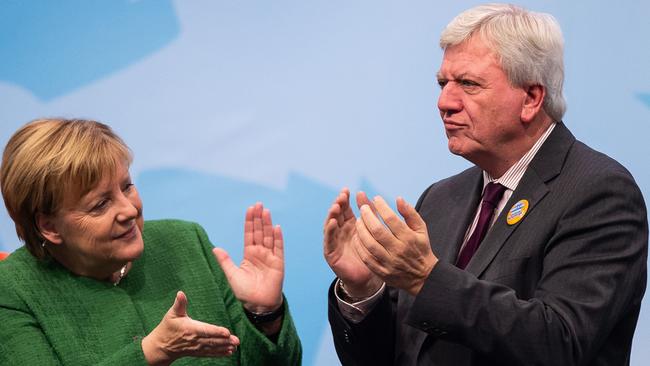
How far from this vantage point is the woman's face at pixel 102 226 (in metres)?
2.69

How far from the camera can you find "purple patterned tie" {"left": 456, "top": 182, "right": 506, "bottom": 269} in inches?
109

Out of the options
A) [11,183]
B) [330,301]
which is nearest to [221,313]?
[330,301]

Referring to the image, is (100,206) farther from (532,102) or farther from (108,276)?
(532,102)

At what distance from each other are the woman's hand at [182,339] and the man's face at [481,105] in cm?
75

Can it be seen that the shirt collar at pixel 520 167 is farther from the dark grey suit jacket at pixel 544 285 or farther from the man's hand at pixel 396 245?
the man's hand at pixel 396 245

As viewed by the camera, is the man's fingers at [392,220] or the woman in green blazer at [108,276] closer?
the man's fingers at [392,220]

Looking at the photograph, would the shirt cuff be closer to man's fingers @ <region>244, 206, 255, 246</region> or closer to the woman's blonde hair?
man's fingers @ <region>244, 206, 255, 246</region>

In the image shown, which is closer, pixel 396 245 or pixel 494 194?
pixel 396 245

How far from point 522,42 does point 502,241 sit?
488 millimetres

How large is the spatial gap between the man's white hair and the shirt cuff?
617mm

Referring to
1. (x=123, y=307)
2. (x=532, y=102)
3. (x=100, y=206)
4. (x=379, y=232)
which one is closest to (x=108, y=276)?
(x=123, y=307)

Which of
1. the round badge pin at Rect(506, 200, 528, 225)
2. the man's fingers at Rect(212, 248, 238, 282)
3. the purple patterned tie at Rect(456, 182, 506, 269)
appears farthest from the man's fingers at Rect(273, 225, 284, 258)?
the round badge pin at Rect(506, 200, 528, 225)

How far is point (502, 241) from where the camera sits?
2646 millimetres

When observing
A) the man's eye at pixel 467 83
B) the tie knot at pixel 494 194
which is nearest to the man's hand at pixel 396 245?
the tie knot at pixel 494 194
